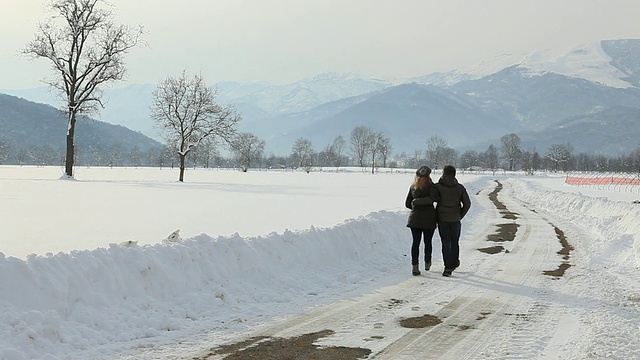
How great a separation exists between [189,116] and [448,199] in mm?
42021

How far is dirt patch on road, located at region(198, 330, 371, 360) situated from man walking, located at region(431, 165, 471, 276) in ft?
16.5

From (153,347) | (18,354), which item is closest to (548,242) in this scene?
(153,347)

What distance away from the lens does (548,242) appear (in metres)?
15.1

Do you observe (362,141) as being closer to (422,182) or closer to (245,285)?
(422,182)

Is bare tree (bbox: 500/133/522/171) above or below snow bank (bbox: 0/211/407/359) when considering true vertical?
above

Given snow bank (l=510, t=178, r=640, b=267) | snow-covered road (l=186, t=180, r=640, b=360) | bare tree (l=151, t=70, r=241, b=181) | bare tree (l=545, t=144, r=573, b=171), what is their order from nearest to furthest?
snow-covered road (l=186, t=180, r=640, b=360), snow bank (l=510, t=178, r=640, b=267), bare tree (l=151, t=70, r=241, b=181), bare tree (l=545, t=144, r=573, b=171)

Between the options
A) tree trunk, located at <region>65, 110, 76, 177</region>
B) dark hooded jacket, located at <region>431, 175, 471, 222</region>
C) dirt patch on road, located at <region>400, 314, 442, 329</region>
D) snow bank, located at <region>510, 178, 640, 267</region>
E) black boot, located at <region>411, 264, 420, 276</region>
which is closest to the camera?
dirt patch on road, located at <region>400, 314, 442, 329</region>

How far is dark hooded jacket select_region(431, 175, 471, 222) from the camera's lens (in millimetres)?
10438

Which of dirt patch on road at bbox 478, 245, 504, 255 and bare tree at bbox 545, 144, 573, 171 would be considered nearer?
dirt patch on road at bbox 478, 245, 504, 255

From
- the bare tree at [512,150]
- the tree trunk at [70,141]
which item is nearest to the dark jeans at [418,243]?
the tree trunk at [70,141]

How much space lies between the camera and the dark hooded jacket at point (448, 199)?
10.4 m

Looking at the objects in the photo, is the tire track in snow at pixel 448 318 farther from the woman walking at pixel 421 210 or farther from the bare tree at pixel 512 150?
the bare tree at pixel 512 150

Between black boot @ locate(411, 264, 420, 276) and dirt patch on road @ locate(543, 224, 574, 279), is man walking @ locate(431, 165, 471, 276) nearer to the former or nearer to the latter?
black boot @ locate(411, 264, 420, 276)

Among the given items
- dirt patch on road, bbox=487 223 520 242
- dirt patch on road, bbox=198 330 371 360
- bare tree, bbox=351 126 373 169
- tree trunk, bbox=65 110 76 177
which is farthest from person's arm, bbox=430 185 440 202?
bare tree, bbox=351 126 373 169
